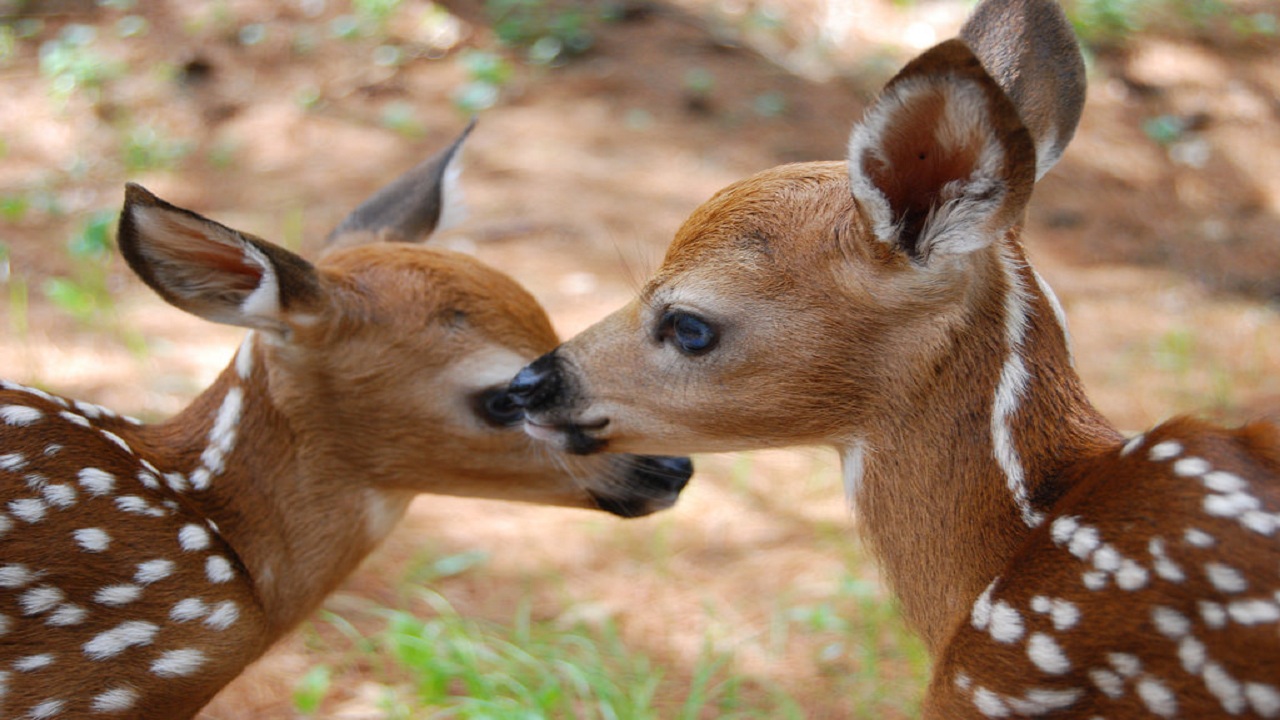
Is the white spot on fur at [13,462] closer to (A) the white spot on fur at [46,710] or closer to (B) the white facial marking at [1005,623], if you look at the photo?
(A) the white spot on fur at [46,710]

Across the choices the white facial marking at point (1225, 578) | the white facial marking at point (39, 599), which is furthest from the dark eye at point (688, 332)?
the white facial marking at point (39, 599)

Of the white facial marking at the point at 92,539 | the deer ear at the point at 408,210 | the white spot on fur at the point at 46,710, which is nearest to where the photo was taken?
the white spot on fur at the point at 46,710

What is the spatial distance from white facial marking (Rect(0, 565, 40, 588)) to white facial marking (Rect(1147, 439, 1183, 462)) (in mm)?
2008

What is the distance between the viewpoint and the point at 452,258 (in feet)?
9.32

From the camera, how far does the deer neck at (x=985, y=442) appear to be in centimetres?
207

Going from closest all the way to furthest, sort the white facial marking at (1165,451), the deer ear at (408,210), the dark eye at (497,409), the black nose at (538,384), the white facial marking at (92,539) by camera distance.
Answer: the white facial marking at (1165,451), the white facial marking at (92,539), the black nose at (538,384), the dark eye at (497,409), the deer ear at (408,210)

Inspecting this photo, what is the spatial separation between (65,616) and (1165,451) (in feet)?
6.53

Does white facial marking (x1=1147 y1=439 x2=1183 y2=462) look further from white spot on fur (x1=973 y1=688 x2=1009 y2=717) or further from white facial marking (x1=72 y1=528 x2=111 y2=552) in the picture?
white facial marking (x1=72 y1=528 x2=111 y2=552)

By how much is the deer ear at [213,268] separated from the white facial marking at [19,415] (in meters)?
0.35

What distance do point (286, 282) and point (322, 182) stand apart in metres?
4.25

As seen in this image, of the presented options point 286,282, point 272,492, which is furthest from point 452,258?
point 272,492

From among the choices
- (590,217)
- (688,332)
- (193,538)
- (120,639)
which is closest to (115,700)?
(120,639)

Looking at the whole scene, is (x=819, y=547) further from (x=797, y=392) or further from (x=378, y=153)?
(x=378, y=153)

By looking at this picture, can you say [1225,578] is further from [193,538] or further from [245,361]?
[245,361]
